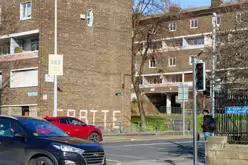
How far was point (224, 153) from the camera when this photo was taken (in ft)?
50.4

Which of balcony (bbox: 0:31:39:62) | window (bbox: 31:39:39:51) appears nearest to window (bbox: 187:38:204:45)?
balcony (bbox: 0:31:39:62)

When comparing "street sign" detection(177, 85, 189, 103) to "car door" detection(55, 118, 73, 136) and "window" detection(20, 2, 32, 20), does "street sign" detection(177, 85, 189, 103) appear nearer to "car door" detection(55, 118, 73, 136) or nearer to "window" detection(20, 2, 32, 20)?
"car door" detection(55, 118, 73, 136)

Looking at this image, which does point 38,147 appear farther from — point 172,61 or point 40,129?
point 172,61

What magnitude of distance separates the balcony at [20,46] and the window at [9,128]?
2584cm

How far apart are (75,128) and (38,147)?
1456 cm

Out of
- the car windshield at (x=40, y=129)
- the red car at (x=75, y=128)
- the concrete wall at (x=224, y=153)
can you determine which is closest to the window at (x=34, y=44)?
the red car at (x=75, y=128)

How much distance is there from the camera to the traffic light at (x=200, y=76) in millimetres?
13430

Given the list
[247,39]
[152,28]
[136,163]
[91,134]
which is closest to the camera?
[247,39]

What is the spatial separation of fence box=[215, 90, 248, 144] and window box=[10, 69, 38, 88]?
2319 cm

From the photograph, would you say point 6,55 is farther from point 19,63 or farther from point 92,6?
point 92,6

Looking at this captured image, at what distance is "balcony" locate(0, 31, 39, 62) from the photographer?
38.4 m

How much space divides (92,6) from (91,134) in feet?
56.2

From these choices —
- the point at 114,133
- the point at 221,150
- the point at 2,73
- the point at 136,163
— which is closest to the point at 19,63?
the point at 2,73

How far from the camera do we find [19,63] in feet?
126
